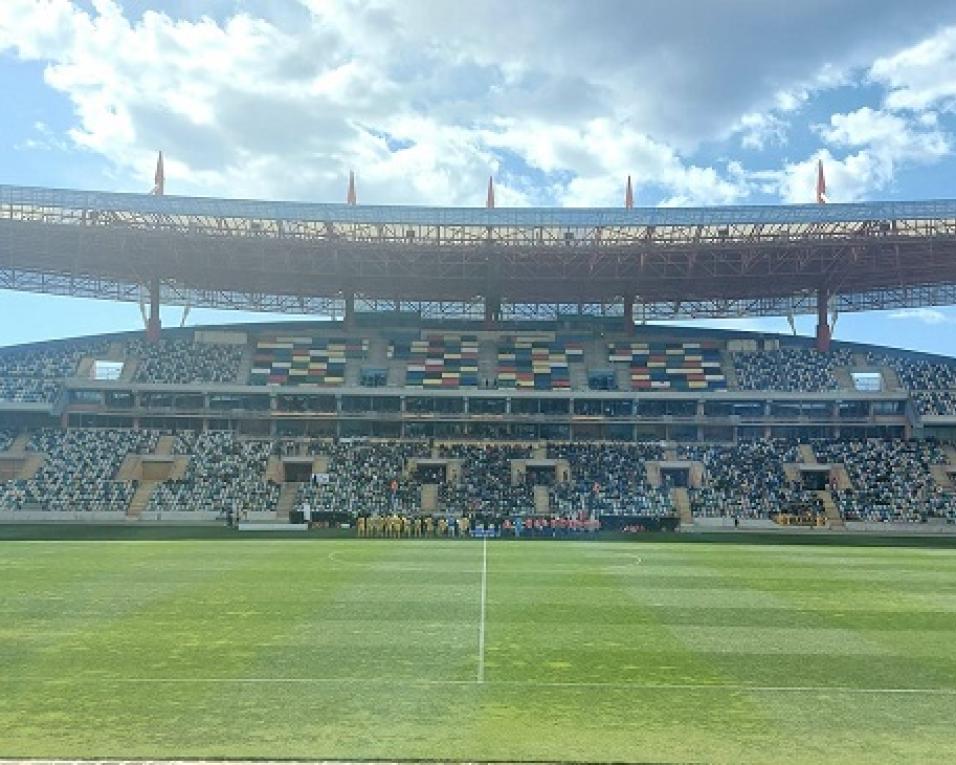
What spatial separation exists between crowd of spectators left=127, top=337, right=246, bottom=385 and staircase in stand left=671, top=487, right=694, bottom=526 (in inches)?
1103

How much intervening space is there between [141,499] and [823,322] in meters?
42.6

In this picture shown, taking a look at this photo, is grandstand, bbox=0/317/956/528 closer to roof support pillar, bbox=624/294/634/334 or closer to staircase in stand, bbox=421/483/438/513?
staircase in stand, bbox=421/483/438/513

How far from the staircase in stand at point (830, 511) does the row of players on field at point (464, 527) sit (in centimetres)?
1345

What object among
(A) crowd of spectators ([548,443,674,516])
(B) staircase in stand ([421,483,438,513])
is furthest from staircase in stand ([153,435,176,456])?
(A) crowd of spectators ([548,443,674,516])

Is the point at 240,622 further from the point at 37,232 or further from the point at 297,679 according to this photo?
the point at 37,232

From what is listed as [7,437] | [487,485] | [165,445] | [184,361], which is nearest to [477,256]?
[487,485]

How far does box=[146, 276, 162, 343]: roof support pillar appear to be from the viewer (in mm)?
56969

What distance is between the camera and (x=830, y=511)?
153 feet

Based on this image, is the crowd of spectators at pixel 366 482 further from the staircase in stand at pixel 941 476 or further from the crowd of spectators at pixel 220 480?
the staircase in stand at pixel 941 476

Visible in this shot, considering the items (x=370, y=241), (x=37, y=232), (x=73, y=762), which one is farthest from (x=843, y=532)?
(x=37, y=232)

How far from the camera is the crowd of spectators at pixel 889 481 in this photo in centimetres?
4584

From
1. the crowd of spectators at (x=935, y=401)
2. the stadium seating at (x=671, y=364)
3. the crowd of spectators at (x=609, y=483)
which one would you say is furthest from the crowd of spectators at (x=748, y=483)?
the crowd of spectators at (x=935, y=401)

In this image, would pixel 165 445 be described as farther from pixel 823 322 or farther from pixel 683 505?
pixel 823 322

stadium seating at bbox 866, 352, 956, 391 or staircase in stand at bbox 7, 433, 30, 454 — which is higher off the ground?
stadium seating at bbox 866, 352, 956, 391
